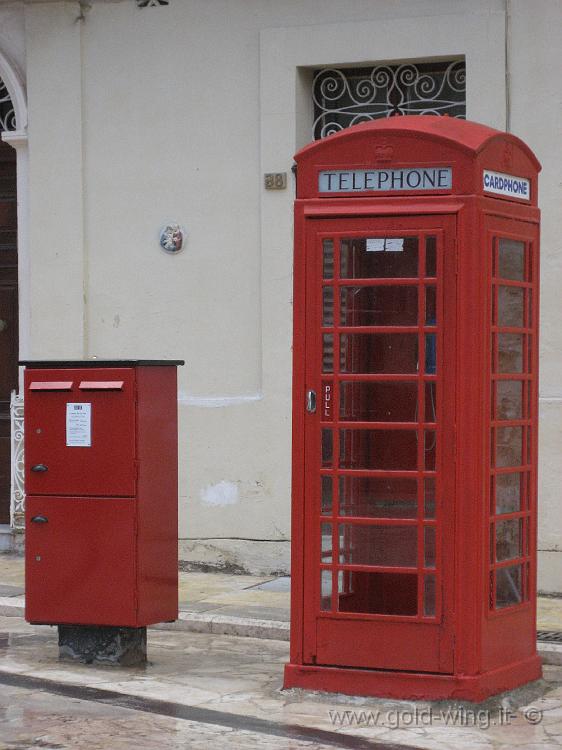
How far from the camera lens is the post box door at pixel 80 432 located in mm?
7715

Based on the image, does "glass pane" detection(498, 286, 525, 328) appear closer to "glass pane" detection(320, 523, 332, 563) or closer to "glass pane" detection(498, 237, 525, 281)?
"glass pane" detection(498, 237, 525, 281)

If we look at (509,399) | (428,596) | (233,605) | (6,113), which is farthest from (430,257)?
(6,113)

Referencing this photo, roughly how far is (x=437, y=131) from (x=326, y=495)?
1.82 meters

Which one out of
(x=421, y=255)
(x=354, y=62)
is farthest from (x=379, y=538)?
(x=354, y=62)

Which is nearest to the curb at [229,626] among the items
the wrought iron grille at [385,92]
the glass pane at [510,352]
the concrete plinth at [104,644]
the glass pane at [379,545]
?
the concrete plinth at [104,644]

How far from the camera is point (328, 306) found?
6984 millimetres

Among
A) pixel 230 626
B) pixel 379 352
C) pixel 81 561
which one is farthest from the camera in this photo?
pixel 230 626

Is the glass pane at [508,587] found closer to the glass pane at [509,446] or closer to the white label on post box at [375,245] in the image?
the glass pane at [509,446]

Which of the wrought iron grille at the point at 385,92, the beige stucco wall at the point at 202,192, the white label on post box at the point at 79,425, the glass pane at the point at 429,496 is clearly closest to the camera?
the glass pane at the point at 429,496

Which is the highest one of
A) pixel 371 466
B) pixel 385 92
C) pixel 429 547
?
pixel 385 92

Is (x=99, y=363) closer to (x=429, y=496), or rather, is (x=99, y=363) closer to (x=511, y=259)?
(x=429, y=496)

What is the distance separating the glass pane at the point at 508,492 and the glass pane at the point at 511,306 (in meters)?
0.75

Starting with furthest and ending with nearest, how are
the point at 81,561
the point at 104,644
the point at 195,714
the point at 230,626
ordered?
the point at 230,626
the point at 104,644
the point at 81,561
the point at 195,714

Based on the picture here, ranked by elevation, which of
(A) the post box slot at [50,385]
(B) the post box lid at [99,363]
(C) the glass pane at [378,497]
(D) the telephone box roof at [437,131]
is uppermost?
(D) the telephone box roof at [437,131]
